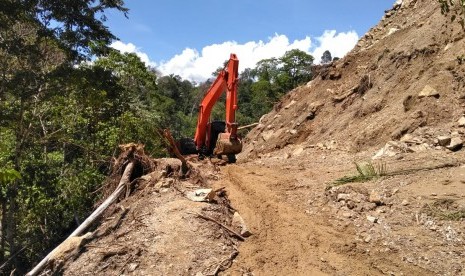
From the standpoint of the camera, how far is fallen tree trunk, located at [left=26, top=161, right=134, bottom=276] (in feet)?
19.6

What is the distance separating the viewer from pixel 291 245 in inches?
220

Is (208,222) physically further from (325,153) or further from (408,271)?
(325,153)

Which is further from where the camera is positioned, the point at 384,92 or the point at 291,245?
the point at 384,92

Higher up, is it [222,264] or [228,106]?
[228,106]

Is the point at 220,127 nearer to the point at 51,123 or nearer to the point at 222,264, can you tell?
the point at 51,123

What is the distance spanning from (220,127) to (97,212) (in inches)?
201

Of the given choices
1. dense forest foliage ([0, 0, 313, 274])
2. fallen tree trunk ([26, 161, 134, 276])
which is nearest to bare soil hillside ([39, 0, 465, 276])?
fallen tree trunk ([26, 161, 134, 276])

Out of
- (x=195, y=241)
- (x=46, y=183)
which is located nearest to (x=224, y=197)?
(x=195, y=241)

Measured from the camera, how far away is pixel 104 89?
10.6 m

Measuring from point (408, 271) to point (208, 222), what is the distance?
2489mm

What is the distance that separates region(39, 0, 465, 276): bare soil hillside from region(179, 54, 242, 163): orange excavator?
0.57 meters

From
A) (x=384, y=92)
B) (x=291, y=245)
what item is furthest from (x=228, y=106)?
(x=291, y=245)

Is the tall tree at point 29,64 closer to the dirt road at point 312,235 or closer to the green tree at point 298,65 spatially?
the dirt road at point 312,235

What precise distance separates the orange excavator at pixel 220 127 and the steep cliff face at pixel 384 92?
8.20ft
